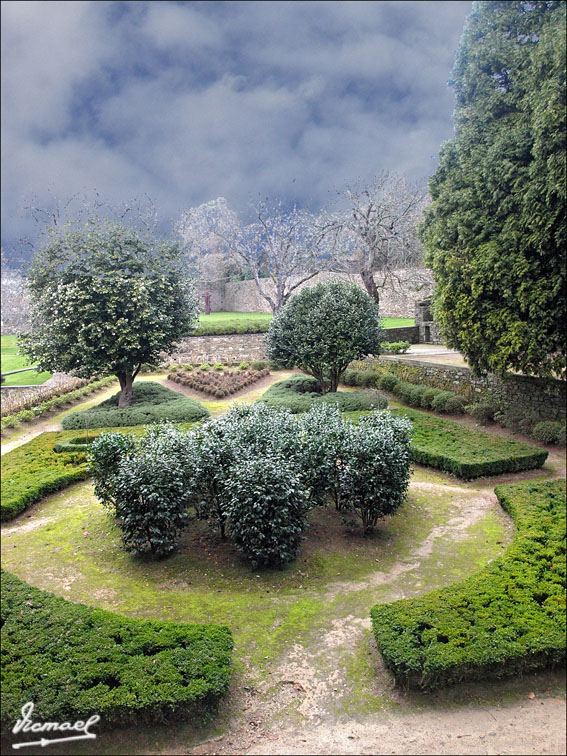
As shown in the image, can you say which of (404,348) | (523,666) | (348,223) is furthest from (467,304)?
(348,223)

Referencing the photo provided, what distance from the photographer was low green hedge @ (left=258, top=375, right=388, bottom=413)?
654cm

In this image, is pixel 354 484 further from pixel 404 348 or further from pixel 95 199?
pixel 404 348

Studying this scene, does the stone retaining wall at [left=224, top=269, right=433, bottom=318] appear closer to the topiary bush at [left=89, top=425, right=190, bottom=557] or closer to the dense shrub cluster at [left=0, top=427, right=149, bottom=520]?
the topiary bush at [left=89, top=425, right=190, bottom=557]

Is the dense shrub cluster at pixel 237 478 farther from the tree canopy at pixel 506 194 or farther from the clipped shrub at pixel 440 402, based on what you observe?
the clipped shrub at pixel 440 402

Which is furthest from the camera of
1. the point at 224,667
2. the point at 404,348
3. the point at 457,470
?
the point at 404,348

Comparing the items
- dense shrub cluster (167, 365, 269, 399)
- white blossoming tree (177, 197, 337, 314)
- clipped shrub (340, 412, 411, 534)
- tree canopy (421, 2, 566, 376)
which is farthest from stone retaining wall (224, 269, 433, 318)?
clipped shrub (340, 412, 411, 534)

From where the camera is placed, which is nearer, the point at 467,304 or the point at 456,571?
the point at 456,571

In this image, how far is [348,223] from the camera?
52.0 ft

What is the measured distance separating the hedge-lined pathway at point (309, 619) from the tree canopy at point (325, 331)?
2.90 m

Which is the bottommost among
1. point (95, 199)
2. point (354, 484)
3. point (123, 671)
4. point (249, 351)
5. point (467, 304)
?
point (123, 671)

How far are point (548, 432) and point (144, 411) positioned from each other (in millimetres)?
5829

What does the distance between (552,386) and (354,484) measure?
12.5ft

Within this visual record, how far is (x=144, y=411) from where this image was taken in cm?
518

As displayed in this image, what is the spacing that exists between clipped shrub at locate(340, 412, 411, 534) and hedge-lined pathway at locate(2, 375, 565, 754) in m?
0.31
